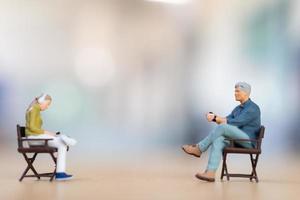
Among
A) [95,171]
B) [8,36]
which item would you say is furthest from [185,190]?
[8,36]

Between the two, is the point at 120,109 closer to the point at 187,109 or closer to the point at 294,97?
the point at 187,109

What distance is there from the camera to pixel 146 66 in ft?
34.2

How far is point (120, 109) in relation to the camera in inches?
406

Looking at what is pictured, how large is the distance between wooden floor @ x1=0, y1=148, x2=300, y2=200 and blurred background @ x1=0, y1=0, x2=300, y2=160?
168cm

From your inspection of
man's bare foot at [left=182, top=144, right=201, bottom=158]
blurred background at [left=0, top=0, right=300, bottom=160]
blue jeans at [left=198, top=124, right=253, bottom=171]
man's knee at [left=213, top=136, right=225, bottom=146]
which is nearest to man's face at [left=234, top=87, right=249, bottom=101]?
blue jeans at [left=198, top=124, right=253, bottom=171]

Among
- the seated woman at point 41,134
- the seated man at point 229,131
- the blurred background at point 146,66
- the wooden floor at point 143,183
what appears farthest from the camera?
the blurred background at point 146,66

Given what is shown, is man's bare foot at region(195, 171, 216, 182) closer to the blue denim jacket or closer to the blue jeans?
the blue jeans

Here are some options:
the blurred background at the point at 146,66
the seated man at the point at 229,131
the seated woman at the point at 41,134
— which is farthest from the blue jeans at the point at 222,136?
the blurred background at the point at 146,66

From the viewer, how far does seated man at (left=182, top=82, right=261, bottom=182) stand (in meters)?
5.56

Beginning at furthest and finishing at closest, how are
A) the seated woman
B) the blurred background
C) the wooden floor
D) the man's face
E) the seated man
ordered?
1. the blurred background
2. the man's face
3. the seated man
4. the seated woman
5. the wooden floor

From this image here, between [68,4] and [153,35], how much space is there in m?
1.73

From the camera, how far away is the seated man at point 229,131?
556 cm

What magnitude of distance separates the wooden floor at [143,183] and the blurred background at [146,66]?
1683 mm

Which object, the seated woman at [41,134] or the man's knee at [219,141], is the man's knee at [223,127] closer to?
the man's knee at [219,141]
